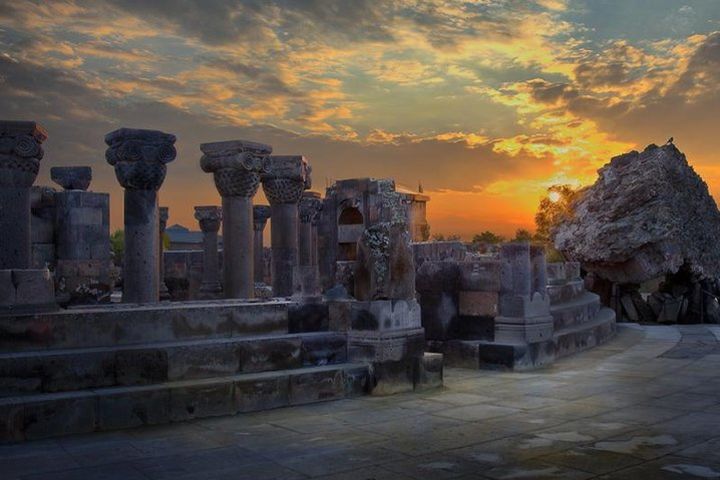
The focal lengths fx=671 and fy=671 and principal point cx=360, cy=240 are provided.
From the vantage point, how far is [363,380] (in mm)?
7891

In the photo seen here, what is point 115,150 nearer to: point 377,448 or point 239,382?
point 239,382

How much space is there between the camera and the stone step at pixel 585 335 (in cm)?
1076

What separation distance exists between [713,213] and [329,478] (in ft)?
51.3

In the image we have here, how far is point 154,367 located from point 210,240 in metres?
14.2

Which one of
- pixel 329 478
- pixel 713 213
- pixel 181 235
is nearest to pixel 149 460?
pixel 329 478

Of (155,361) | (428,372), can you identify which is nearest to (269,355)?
(155,361)

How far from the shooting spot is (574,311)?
12.0 meters

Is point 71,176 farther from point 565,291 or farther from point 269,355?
point 565,291

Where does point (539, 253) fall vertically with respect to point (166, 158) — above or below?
below

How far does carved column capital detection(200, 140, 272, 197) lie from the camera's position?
10.7 metres

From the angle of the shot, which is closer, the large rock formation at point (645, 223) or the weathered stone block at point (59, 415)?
the weathered stone block at point (59, 415)

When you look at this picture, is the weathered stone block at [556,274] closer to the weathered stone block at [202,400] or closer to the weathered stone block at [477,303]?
the weathered stone block at [477,303]

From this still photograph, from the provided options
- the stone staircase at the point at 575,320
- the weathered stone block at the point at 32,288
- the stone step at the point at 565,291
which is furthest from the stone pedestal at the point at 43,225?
the stone staircase at the point at 575,320

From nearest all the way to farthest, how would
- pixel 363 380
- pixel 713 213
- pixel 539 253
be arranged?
pixel 363 380, pixel 539 253, pixel 713 213
